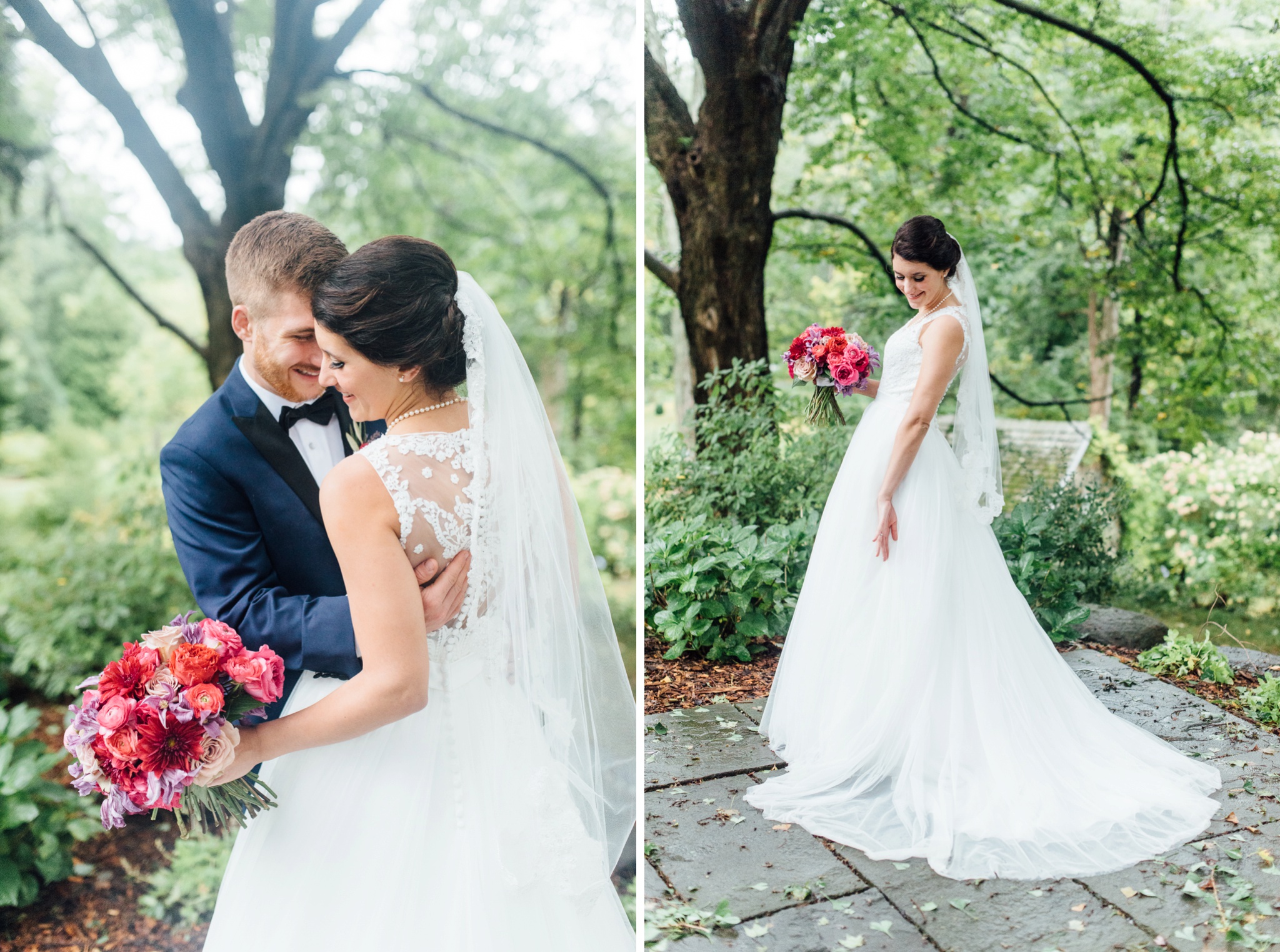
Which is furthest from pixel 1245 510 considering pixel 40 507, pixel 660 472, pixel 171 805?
pixel 40 507

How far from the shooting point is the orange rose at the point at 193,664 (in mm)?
1443

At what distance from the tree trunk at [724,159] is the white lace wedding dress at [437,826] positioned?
3.35m

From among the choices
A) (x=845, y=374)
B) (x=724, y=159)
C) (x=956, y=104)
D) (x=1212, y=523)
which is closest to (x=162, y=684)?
(x=845, y=374)

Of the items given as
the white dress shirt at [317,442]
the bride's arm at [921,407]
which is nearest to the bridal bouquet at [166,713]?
the white dress shirt at [317,442]

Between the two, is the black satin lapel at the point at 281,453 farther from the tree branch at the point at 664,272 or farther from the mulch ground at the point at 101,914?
the tree branch at the point at 664,272

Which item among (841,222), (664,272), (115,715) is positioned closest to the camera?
(115,715)

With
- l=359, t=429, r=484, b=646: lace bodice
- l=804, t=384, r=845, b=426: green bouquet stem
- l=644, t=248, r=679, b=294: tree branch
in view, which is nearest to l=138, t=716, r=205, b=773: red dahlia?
l=359, t=429, r=484, b=646: lace bodice

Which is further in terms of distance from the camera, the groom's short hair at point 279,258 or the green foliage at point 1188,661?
the green foliage at point 1188,661

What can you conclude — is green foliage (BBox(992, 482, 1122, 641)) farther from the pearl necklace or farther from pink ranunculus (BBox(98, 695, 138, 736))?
pink ranunculus (BBox(98, 695, 138, 736))

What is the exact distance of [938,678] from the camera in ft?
9.40

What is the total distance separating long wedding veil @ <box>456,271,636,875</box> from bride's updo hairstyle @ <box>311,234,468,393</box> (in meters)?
0.07

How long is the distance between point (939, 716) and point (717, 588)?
1.23 m

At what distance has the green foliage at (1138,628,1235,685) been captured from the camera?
3.86 m

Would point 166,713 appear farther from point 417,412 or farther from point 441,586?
point 417,412
